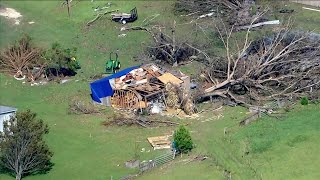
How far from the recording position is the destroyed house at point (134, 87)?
41.7 m

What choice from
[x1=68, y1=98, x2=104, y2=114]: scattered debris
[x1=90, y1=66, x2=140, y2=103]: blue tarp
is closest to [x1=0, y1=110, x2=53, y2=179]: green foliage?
[x1=68, y1=98, x2=104, y2=114]: scattered debris

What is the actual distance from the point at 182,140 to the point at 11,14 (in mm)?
25510

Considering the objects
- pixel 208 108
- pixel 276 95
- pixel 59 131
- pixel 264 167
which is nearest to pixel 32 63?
pixel 59 131

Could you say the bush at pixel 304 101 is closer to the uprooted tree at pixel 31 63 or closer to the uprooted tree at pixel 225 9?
the uprooted tree at pixel 225 9

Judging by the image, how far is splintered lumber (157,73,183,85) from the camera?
4221cm

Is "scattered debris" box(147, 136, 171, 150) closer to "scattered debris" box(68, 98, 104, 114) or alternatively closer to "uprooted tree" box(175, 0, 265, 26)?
"scattered debris" box(68, 98, 104, 114)

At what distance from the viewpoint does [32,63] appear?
47.7 m

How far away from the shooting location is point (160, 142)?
3831 centimetres

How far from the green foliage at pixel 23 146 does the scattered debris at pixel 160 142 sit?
5.43 meters

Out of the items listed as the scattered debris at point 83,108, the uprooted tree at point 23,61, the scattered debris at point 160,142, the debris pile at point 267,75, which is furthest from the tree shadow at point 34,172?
the uprooted tree at point 23,61

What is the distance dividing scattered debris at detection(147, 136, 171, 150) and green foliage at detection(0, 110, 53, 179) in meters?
5.43

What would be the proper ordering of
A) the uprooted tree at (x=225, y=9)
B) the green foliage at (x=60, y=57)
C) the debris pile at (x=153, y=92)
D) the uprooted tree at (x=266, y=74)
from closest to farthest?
the debris pile at (x=153, y=92), the uprooted tree at (x=266, y=74), the green foliage at (x=60, y=57), the uprooted tree at (x=225, y=9)

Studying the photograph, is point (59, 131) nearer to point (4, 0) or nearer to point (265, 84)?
point (265, 84)

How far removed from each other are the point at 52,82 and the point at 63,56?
182 centimetres
